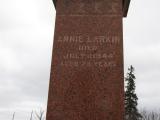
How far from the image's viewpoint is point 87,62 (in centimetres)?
663

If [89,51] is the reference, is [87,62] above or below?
below

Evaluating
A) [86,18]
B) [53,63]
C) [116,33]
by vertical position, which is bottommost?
[53,63]

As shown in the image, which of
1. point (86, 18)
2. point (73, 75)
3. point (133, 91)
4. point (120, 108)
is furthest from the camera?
point (133, 91)

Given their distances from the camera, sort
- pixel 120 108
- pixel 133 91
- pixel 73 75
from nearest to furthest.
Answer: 1. pixel 120 108
2. pixel 73 75
3. pixel 133 91

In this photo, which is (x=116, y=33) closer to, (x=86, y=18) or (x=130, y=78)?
(x=86, y=18)

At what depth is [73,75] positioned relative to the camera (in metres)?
6.57

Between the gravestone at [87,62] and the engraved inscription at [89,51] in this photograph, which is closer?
the gravestone at [87,62]

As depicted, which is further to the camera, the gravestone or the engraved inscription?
the engraved inscription

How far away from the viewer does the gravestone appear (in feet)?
20.5

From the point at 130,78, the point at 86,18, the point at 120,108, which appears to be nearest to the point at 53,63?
the point at 86,18

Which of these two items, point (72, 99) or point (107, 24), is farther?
point (107, 24)

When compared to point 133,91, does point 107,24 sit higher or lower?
lower

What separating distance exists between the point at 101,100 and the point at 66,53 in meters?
1.48

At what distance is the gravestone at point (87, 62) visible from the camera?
6.25 meters
